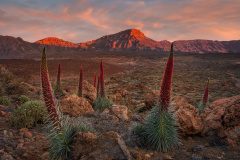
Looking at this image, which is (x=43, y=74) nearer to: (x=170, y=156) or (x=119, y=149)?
(x=119, y=149)

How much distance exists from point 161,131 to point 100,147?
154cm

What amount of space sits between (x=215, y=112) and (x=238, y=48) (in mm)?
222190

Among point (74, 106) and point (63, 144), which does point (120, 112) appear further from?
point (63, 144)

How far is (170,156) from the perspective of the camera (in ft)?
10.7

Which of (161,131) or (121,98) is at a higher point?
(161,131)

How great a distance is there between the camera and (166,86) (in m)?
3.35

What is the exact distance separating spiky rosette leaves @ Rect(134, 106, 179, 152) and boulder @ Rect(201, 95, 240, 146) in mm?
1448

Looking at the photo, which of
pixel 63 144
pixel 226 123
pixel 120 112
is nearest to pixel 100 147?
pixel 63 144

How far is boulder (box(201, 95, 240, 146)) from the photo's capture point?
3.89m

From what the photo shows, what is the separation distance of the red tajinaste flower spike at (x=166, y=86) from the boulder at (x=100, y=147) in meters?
1.35

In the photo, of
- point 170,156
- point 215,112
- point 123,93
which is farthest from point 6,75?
point 215,112

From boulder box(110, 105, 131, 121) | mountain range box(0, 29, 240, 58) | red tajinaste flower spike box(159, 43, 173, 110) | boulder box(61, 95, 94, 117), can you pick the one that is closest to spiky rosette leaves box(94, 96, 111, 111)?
boulder box(61, 95, 94, 117)

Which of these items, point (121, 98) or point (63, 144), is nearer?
point (63, 144)

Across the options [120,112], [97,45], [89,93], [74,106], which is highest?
[97,45]
